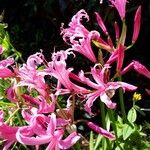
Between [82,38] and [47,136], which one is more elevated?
[82,38]

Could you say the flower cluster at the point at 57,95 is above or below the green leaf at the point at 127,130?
above

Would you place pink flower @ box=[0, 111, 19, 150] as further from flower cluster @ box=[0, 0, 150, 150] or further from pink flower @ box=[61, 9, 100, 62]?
pink flower @ box=[61, 9, 100, 62]

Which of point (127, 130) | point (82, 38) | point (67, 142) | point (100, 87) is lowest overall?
point (127, 130)

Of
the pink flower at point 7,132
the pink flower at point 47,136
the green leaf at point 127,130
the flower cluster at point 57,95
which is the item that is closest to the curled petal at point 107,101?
the flower cluster at point 57,95

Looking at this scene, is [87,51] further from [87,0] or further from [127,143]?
[87,0]

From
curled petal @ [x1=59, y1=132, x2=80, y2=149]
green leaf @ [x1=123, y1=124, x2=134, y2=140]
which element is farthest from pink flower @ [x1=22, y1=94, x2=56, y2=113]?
green leaf @ [x1=123, y1=124, x2=134, y2=140]

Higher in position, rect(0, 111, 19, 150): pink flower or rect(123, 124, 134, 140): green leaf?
rect(0, 111, 19, 150): pink flower

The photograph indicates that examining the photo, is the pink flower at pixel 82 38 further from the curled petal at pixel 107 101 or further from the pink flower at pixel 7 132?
the pink flower at pixel 7 132

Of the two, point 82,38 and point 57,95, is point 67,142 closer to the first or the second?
point 57,95

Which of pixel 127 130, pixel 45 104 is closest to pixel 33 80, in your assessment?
pixel 45 104
